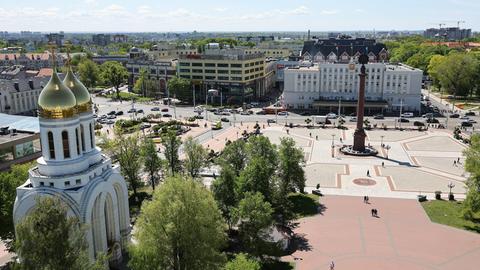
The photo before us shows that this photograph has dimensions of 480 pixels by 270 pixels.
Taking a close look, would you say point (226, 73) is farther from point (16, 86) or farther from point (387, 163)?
point (387, 163)

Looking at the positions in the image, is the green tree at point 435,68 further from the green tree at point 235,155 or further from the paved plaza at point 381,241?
the green tree at point 235,155

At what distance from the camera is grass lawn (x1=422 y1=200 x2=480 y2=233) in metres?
47.4

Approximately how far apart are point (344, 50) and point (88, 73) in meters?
87.7

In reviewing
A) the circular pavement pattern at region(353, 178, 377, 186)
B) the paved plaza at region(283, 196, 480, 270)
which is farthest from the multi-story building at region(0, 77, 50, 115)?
the paved plaza at region(283, 196, 480, 270)

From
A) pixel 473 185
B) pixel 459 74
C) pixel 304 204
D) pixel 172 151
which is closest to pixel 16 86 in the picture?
pixel 172 151

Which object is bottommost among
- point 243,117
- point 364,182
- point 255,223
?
point 364,182

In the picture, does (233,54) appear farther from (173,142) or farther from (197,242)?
(197,242)

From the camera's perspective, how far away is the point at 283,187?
4856 centimetres

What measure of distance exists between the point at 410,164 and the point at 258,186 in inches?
1527

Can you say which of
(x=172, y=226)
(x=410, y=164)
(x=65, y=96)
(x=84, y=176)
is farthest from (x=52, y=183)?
(x=410, y=164)

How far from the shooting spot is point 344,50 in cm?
14412

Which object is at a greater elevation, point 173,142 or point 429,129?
point 173,142

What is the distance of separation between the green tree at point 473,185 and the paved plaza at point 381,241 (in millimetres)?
2576

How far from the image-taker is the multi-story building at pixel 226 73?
127m
